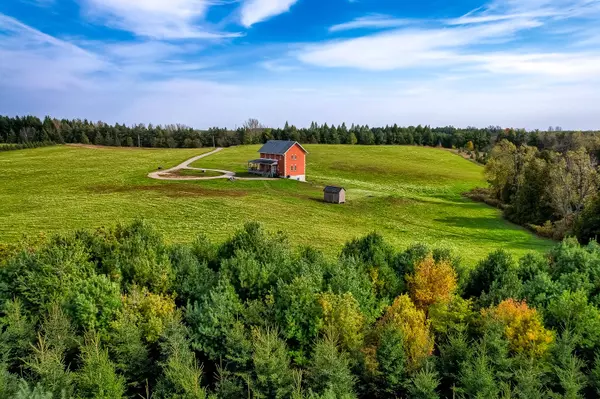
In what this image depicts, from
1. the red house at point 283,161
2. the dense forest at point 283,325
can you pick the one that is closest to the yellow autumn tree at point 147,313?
the dense forest at point 283,325

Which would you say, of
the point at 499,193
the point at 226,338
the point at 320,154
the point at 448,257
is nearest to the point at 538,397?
the point at 448,257

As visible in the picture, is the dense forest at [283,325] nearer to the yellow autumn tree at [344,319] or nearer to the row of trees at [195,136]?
the yellow autumn tree at [344,319]

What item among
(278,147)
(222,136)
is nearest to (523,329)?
(278,147)

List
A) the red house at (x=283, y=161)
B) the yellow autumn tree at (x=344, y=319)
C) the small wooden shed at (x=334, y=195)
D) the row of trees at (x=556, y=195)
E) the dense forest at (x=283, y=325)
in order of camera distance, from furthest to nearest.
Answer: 1. the red house at (x=283, y=161)
2. the small wooden shed at (x=334, y=195)
3. the row of trees at (x=556, y=195)
4. the yellow autumn tree at (x=344, y=319)
5. the dense forest at (x=283, y=325)

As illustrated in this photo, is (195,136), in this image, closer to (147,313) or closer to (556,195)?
(556,195)

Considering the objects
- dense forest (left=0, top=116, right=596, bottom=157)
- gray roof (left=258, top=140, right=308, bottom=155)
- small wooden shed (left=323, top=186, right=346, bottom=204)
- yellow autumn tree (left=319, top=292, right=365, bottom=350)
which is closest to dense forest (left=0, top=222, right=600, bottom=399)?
yellow autumn tree (left=319, top=292, right=365, bottom=350)
